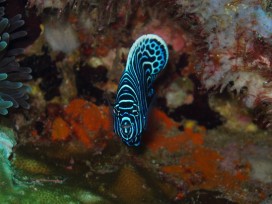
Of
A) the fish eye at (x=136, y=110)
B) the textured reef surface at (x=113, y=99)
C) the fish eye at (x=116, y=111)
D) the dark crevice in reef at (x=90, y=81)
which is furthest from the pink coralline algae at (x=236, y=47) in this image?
the dark crevice in reef at (x=90, y=81)

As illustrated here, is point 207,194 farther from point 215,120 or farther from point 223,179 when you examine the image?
point 215,120

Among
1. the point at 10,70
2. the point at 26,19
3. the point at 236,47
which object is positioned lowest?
the point at 10,70

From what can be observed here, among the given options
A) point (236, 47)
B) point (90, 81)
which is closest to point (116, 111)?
point (236, 47)

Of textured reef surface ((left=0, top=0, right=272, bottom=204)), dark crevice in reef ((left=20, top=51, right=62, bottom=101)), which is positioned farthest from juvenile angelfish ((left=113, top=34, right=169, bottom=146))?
dark crevice in reef ((left=20, top=51, right=62, bottom=101))

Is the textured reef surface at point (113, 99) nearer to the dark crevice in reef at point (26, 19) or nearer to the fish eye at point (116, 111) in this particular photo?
the dark crevice in reef at point (26, 19)

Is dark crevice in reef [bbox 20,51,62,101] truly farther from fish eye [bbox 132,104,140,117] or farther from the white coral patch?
fish eye [bbox 132,104,140,117]

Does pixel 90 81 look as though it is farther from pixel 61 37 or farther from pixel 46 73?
pixel 61 37
